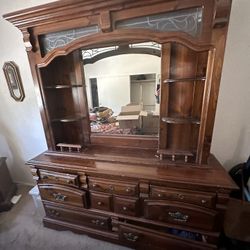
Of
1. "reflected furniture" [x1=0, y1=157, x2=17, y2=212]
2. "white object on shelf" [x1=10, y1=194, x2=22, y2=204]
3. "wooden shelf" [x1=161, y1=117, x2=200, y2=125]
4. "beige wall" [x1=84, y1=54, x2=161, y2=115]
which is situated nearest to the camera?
"wooden shelf" [x1=161, y1=117, x2=200, y2=125]

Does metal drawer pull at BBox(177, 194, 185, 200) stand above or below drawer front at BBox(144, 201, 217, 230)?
above

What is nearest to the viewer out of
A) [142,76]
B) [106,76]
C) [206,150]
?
[206,150]

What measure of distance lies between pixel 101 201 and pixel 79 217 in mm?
355

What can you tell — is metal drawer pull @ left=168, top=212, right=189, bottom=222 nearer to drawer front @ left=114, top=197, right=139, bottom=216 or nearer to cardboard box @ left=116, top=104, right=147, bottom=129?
drawer front @ left=114, top=197, right=139, bottom=216

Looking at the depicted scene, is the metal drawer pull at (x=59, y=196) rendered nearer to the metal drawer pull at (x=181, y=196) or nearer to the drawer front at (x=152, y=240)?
the drawer front at (x=152, y=240)

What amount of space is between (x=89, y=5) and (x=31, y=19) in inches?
19.5

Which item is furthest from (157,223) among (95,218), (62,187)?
(62,187)

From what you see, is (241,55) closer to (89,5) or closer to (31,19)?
(89,5)

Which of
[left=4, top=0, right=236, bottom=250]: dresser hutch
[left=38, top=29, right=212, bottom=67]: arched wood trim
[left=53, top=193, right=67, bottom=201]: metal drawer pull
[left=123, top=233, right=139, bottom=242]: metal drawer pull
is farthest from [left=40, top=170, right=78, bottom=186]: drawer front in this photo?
[left=38, top=29, right=212, bottom=67]: arched wood trim

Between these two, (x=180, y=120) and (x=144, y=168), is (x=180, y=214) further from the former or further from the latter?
(x=180, y=120)

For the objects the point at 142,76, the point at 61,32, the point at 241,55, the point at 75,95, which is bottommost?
the point at 75,95

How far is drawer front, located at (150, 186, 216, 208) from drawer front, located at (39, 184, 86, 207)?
64 cm

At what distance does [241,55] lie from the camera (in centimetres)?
120

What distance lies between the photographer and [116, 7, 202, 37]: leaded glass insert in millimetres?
962
